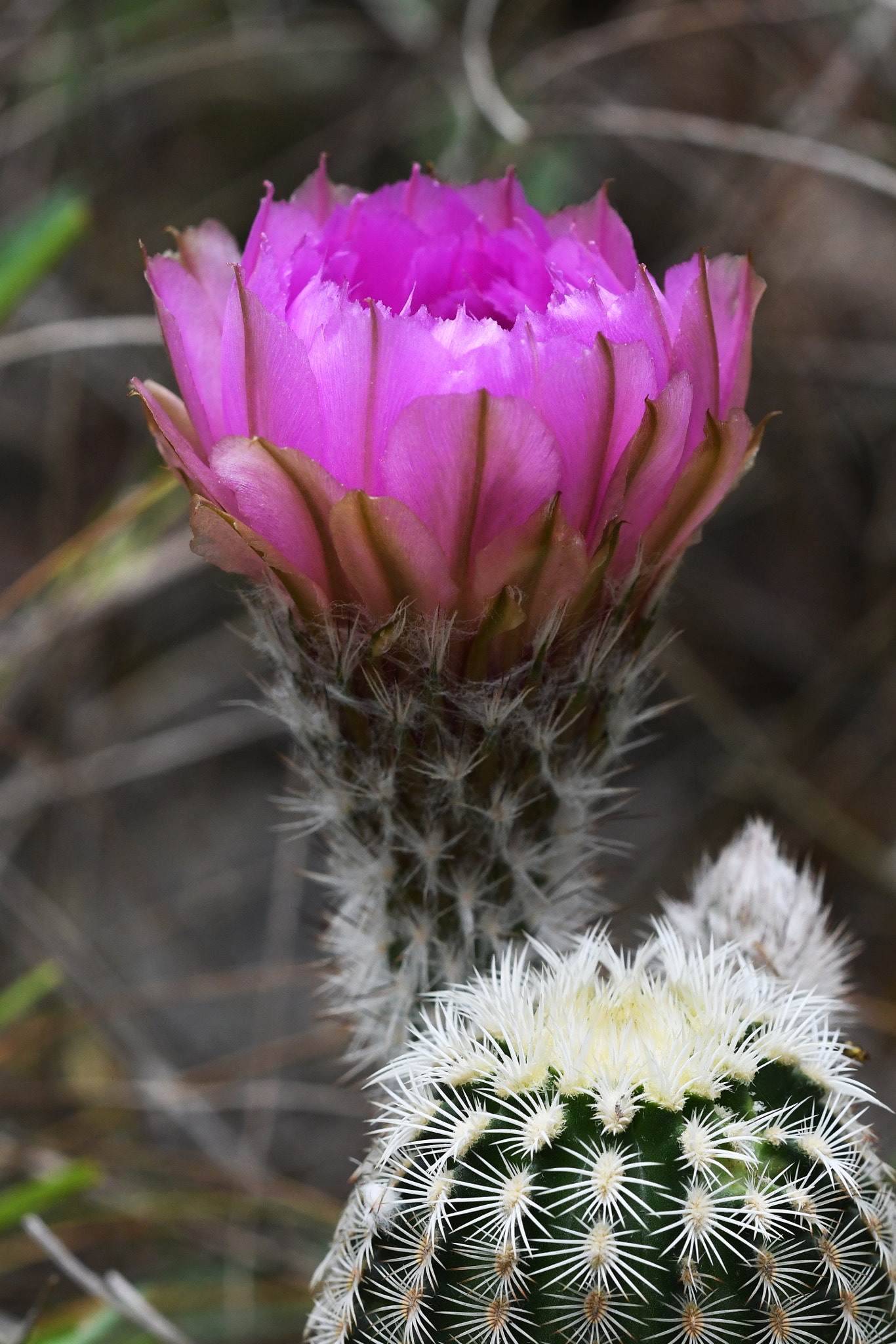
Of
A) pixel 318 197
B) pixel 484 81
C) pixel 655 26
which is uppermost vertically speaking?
pixel 655 26

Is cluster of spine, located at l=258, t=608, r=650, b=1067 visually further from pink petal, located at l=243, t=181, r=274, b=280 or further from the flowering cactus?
pink petal, located at l=243, t=181, r=274, b=280

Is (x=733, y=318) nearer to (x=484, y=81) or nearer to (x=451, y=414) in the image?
(x=451, y=414)

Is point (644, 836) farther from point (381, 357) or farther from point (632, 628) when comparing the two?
point (381, 357)

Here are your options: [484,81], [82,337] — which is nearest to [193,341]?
[82,337]

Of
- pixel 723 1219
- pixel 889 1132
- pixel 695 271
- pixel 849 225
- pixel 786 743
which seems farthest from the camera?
pixel 849 225

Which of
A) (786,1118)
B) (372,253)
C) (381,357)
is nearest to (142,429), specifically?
(372,253)

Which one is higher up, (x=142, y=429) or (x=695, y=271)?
(x=142, y=429)
